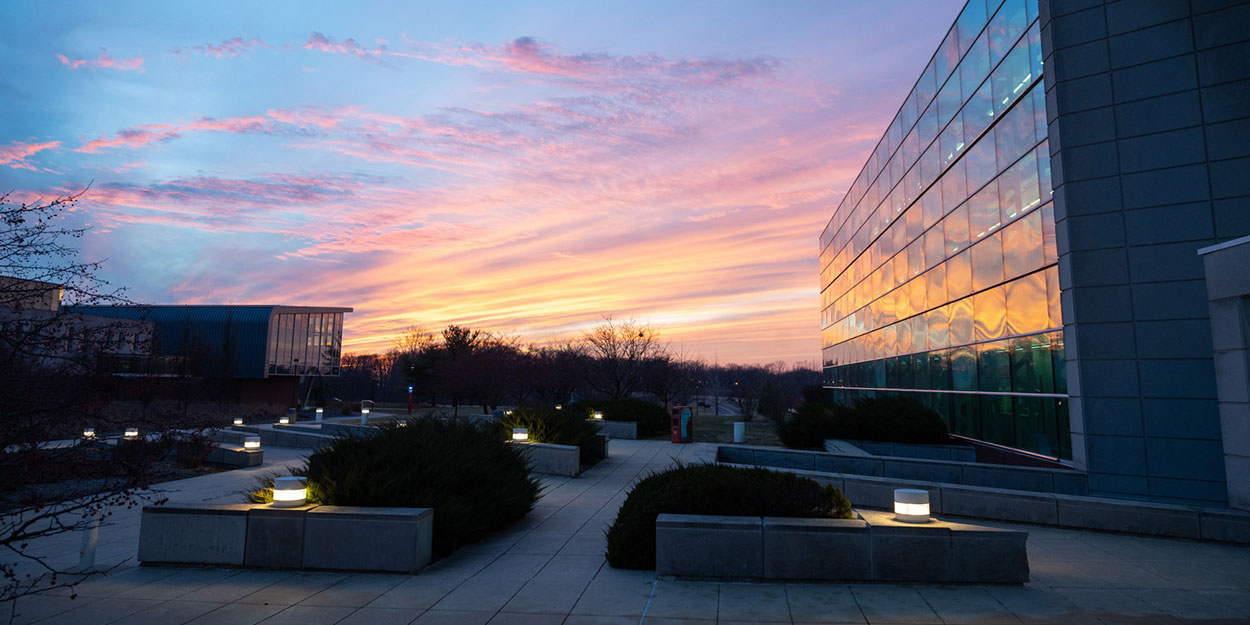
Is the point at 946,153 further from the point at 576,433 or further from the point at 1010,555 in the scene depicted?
the point at 1010,555

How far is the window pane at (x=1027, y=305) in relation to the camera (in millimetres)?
15039

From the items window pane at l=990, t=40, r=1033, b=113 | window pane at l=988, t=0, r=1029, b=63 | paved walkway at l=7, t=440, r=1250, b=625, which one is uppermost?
window pane at l=988, t=0, r=1029, b=63

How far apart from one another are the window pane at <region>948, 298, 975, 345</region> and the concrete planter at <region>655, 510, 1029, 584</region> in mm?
13907

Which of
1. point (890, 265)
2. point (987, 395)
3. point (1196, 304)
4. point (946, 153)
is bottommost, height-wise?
point (987, 395)

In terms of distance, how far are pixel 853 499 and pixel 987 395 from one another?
8767 millimetres

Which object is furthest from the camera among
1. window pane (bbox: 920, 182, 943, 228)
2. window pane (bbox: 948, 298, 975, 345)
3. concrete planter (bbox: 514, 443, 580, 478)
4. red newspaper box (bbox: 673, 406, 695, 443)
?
red newspaper box (bbox: 673, 406, 695, 443)

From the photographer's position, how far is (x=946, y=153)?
2130 cm

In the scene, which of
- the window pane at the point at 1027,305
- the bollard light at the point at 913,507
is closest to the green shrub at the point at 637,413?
the window pane at the point at 1027,305

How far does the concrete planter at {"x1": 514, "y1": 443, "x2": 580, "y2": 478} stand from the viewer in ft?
50.2

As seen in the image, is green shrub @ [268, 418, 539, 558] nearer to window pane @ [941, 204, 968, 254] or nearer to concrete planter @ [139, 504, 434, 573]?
concrete planter @ [139, 504, 434, 573]

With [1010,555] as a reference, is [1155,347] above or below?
above

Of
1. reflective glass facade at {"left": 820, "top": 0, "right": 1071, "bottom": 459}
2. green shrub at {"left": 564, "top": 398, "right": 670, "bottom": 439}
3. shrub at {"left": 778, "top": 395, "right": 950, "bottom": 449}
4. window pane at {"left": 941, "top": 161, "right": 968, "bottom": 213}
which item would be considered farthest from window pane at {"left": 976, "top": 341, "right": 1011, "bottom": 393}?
green shrub at {"left": 564, "top": 398, "right": 670, "bottom": 439}

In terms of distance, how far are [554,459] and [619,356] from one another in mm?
26930

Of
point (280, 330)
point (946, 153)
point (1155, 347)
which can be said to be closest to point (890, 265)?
point (946, 153)
